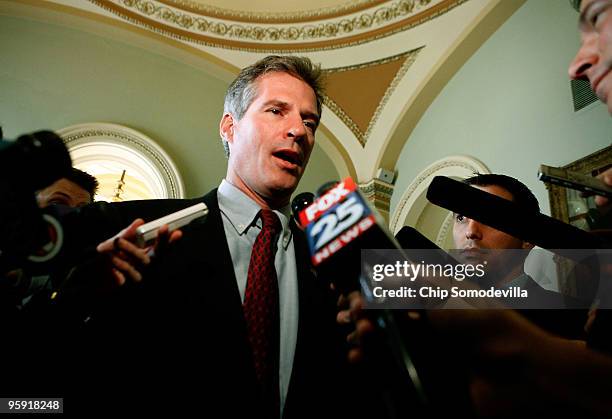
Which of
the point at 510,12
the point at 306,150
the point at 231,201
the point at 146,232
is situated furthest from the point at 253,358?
the point at 510,12

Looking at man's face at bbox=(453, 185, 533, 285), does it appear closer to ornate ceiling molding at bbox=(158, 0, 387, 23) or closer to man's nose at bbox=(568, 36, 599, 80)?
man's nose at bbox=(568, 36, 599, 80)

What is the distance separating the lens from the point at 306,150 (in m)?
1.48

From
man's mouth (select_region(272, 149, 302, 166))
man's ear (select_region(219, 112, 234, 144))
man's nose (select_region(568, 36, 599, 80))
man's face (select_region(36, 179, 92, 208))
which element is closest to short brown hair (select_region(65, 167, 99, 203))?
man's face (select_region(36, 179, 92, 208))

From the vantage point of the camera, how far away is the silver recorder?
679 mm

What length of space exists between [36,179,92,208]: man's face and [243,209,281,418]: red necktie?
47.7 inches

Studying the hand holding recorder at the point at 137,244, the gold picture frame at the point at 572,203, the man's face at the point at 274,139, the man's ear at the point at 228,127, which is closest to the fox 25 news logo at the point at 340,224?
the hand holding recorder at the point at 137,244

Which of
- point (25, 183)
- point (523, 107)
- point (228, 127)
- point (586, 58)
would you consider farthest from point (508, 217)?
point (523, 107)

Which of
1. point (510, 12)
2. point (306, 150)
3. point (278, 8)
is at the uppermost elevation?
point (278, 8)

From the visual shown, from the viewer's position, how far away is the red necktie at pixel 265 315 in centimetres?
89

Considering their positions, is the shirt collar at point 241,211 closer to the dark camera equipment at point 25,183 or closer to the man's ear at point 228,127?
the man's ear at point 228,127

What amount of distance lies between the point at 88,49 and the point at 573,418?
5220 mm

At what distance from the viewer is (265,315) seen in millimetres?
989

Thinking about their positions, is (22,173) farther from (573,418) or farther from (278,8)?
(278,8)

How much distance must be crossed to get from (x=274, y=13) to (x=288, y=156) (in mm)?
4168
